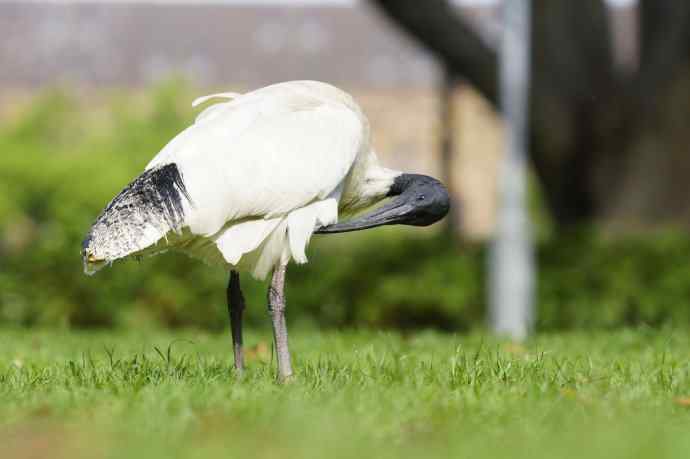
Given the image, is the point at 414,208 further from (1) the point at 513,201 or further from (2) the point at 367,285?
(2) the point at 367,285

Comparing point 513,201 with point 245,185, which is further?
point 513,201

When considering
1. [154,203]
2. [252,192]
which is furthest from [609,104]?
[154,203]

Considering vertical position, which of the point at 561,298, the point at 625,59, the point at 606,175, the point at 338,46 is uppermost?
the point at 338,46

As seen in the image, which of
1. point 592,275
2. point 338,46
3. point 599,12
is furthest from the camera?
point 338,46

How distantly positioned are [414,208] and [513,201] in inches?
239

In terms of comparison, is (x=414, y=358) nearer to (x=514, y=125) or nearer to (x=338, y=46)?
(x=514, y=125)

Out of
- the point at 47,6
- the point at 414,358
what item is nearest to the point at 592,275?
the point at 414,358

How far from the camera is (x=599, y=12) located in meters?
12.4

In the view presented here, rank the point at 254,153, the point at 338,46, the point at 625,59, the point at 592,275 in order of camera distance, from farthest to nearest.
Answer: the point at 338,46, the point at 625,59, the point at 592,275, the point at 254,153

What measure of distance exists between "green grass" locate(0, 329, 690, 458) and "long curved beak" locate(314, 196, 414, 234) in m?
0.66

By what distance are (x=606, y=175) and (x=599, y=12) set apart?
1863mm

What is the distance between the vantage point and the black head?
524 cm

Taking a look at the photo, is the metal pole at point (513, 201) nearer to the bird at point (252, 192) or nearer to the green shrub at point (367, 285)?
the green shrub at point (367, 285)

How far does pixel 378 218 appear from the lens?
17.2ft
